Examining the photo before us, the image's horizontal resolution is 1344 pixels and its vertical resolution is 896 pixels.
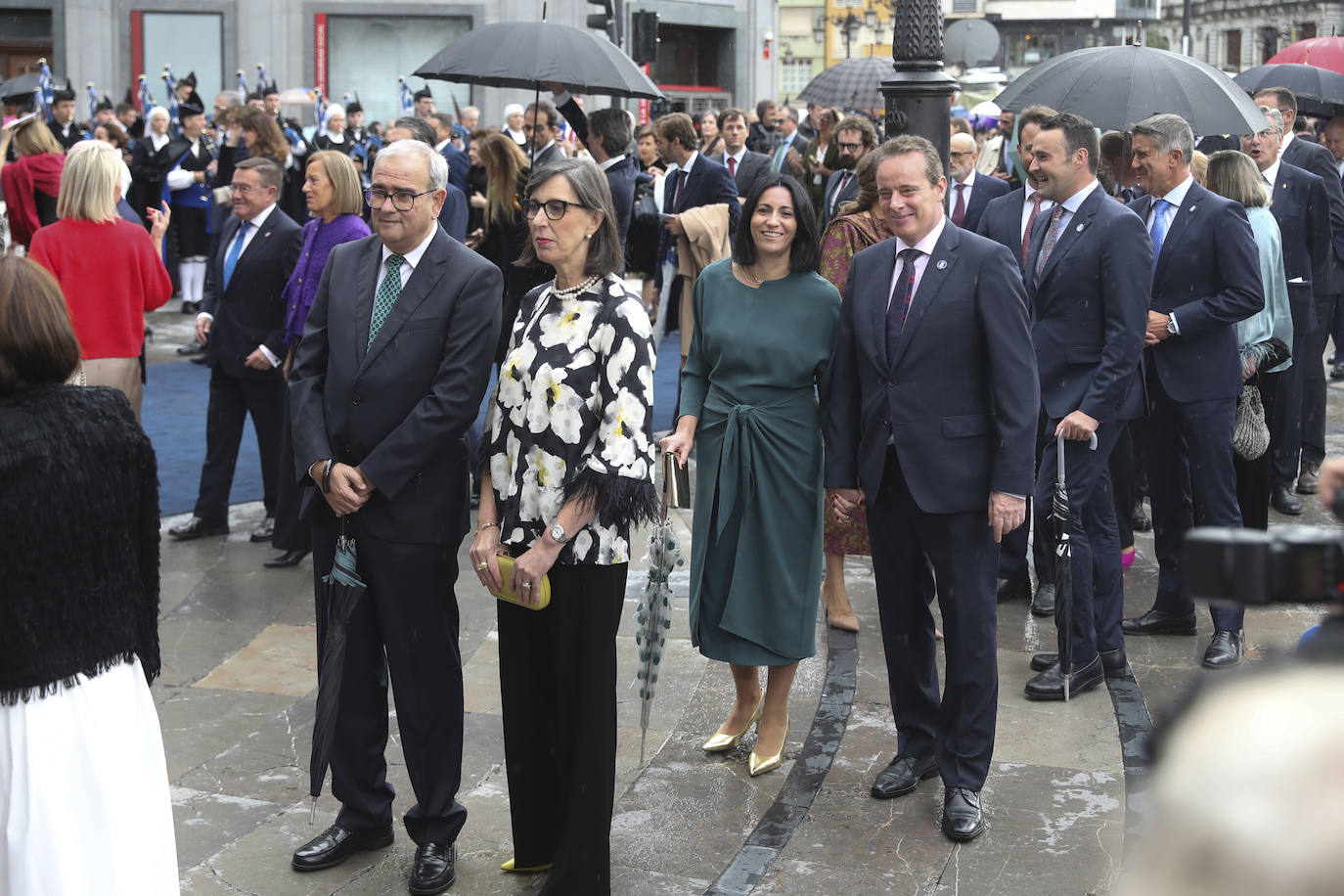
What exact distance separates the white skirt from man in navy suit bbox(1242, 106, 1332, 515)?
6.73 m

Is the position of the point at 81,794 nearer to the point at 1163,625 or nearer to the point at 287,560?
the point at 287,560

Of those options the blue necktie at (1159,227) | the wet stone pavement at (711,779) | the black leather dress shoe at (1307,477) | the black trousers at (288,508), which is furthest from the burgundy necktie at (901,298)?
the black leather dress shoe at (1307,477)

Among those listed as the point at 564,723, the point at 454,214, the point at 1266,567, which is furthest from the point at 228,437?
the point at 1266,567

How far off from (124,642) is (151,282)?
4.72 metres

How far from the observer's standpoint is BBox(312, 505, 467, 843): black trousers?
432 centimetres

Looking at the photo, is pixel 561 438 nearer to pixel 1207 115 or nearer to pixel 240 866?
pixel 240 866

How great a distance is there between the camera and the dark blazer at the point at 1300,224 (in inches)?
333

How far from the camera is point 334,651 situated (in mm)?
4293

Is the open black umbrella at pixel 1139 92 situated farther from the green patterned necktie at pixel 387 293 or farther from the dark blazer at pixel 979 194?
the green patterned necktie at pixel 387 293

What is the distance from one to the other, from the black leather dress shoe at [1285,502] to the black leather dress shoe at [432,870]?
236 inches

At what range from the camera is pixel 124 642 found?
356 centimetres

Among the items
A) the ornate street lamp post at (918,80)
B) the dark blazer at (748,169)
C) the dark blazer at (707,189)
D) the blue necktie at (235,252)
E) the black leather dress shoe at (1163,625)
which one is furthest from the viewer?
the dark blazer at (748,169)

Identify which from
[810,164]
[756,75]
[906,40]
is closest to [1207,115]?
[906,40]

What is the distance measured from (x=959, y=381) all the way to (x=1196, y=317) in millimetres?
1931
